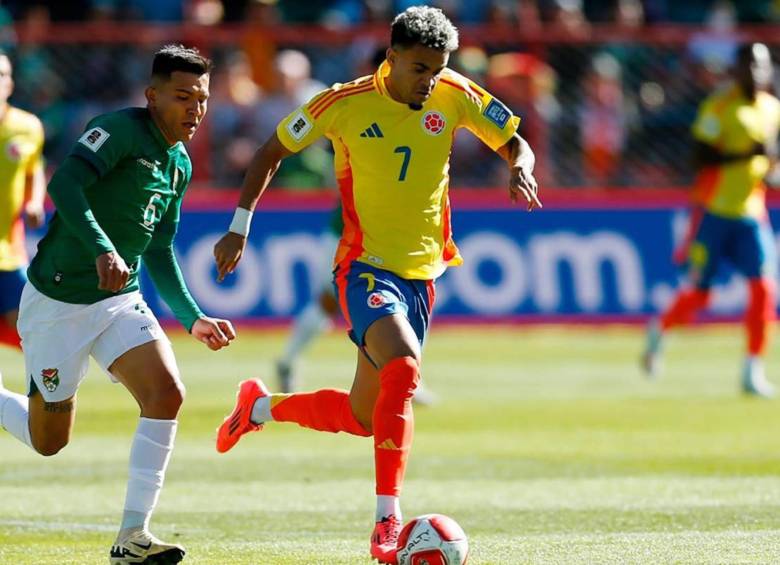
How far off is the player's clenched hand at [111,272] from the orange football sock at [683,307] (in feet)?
32.4

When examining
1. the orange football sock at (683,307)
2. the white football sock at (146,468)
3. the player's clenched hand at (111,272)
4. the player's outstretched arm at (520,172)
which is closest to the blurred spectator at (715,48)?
the orange football sock at (683,307)

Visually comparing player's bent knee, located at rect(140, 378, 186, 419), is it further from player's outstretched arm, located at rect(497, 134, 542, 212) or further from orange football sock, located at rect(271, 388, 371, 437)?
player's outstretched arm, located at rect(497, 134, 542, 212)

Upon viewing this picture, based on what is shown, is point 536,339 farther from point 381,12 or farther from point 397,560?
point 397,560

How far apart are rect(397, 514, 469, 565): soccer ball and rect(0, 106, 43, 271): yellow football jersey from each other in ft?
18.8

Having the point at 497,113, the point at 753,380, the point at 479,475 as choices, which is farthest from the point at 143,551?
the point at 753,380

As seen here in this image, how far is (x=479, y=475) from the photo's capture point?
34.6ft

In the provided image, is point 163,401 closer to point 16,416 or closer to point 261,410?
point 16,416

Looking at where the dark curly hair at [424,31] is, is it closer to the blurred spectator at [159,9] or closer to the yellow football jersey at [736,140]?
the yellow football jersey at [736,140]

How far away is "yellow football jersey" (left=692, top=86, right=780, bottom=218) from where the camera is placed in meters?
15.4

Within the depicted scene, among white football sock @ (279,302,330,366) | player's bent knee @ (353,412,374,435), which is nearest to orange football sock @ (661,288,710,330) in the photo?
white football sock @ (279,302,330,366)

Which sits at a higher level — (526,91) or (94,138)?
(526,91)

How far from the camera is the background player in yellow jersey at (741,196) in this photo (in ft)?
50.0

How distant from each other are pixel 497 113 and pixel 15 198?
5.05 meters

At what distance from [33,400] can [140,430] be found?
797 millimetres
